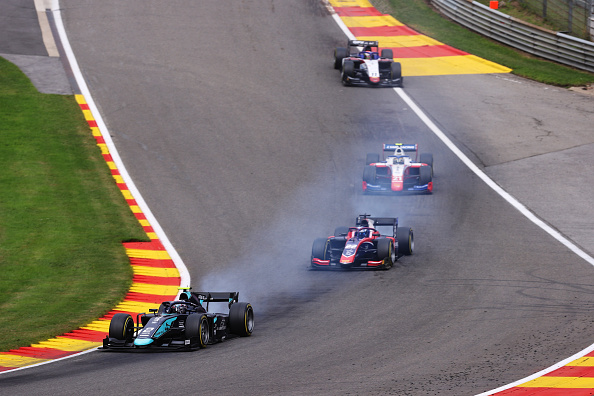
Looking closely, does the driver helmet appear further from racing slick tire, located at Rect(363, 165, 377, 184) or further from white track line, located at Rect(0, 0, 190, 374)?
racing slick tire, located at Rect(363, 165, 377, 184)

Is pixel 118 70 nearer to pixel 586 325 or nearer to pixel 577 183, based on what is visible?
pixel 577 183

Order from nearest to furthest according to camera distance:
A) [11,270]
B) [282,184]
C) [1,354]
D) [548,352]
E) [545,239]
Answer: [548,352], [1,354], [11,270], [545,239], [282,184]

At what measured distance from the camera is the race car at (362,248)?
1822 centimetres

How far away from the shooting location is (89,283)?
17.8 m

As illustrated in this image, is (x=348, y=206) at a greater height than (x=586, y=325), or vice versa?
(x=348, y=206)

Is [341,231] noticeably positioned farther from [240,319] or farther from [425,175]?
[240,319]

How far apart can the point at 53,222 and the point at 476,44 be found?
2446cm

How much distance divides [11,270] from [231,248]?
5.27 meters

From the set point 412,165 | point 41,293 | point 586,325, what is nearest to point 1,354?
point 41,293

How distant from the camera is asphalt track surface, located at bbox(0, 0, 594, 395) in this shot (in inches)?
468

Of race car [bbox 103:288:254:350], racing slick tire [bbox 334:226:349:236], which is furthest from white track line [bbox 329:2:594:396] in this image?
racing slick tire [bbox 334:226:349:236]

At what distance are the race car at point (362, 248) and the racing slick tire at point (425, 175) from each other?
15.0ft

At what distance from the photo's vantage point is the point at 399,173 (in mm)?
24234

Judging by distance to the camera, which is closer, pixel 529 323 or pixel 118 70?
pixel 529 323
